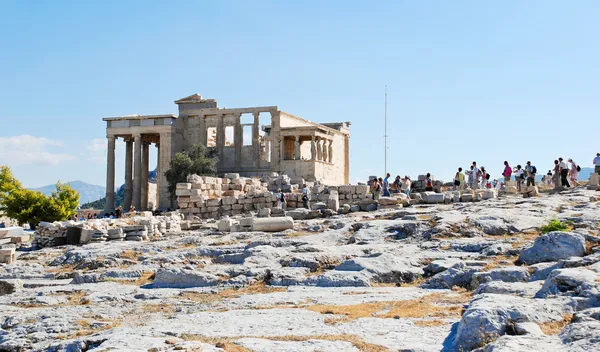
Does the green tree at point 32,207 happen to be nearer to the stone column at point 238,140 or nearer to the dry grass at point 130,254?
the stone column at point 238,140

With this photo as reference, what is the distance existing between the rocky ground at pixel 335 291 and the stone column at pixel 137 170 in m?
35.3

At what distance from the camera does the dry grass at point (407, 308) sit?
9.55 m

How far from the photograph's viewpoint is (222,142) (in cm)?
5506

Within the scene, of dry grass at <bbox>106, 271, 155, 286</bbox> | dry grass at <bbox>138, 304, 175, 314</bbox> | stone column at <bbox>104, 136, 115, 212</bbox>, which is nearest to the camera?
dry grass at <bbox>138, 304, 175, 314</bbox>

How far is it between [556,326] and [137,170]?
50940mm

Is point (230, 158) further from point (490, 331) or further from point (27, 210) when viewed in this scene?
point (490, 331)

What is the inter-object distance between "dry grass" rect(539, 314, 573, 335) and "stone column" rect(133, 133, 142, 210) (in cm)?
5046

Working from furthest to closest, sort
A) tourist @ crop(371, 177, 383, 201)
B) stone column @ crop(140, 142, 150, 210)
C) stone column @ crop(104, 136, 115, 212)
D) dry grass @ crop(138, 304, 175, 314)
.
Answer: stone column @ crop(140, 142, 150, 210) < stone column @ crop(104, 136, 115, 212) < tourist @ crop(371, 177, 383, 201) < dry grass @ crop(138, 304, 175, 314)

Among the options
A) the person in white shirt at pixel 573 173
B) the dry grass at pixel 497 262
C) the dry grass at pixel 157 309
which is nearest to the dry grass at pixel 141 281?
the dry grass at pixel 157 309

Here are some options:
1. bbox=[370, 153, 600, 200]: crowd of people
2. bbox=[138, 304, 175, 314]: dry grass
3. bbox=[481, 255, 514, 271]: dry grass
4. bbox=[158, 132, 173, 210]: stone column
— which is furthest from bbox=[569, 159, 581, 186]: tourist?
bbox=[158, 132, 173, 210]: stone column

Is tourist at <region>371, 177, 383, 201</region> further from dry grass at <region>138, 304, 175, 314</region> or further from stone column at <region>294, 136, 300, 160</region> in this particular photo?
stone column at <region>294, 136, 300, 160</region>

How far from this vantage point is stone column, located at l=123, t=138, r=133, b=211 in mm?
57188

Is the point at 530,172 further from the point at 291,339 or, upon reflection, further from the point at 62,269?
the point at 291,339

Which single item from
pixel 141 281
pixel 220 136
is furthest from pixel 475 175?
pixel 220 136
